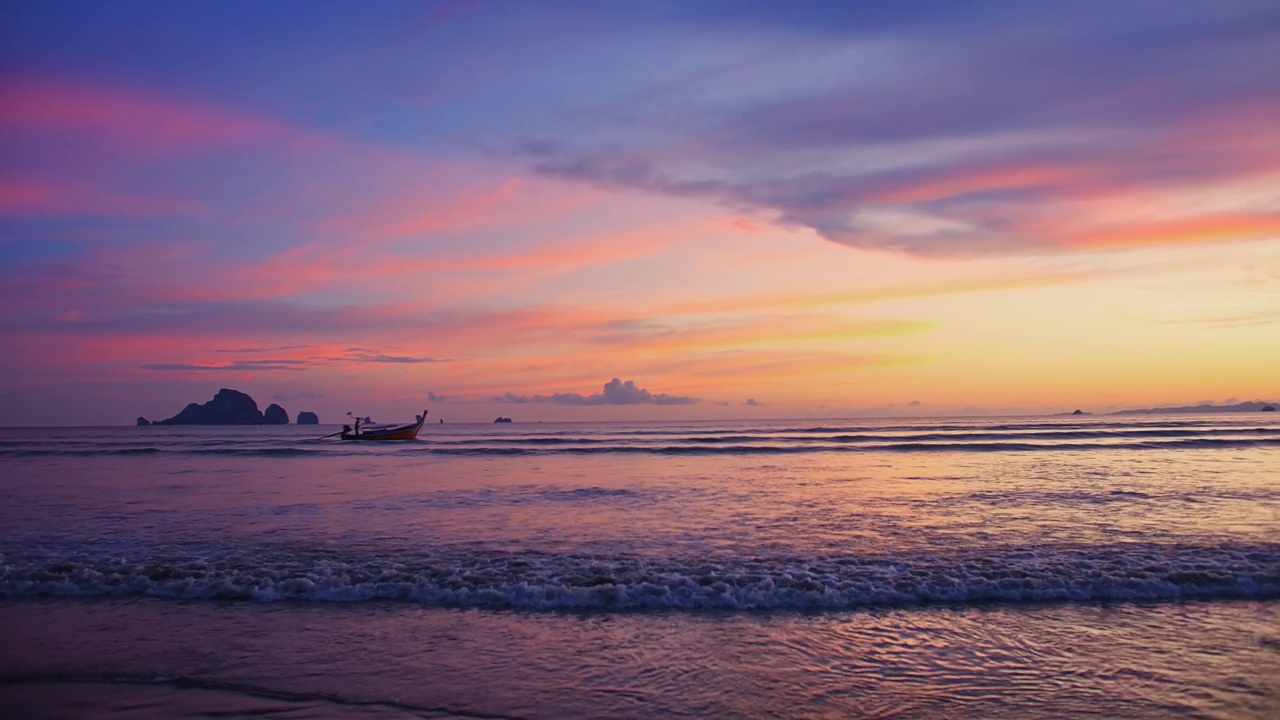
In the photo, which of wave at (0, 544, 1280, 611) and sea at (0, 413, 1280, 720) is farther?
wave at (0, 544, 1280, 611)

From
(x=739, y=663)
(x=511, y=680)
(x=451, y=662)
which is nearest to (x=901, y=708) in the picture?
(x=739, y=663)

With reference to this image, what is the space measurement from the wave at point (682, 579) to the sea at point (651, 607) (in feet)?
0.18

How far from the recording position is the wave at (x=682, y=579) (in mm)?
9445

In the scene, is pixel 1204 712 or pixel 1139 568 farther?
pixel 1139 568

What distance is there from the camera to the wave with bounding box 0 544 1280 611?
31.0 feet

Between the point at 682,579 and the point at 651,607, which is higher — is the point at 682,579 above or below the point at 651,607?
above

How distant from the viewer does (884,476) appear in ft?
86.2

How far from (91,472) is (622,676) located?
35.5 metres

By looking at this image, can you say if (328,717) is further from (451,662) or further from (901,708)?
(901,708)

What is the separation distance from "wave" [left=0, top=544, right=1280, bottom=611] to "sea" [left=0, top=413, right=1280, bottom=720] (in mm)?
56

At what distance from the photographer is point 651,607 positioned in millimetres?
9211

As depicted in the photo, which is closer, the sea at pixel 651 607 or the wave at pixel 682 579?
the sea at pixel 651 607

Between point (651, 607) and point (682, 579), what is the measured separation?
953 mm

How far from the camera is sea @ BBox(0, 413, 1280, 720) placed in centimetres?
620
